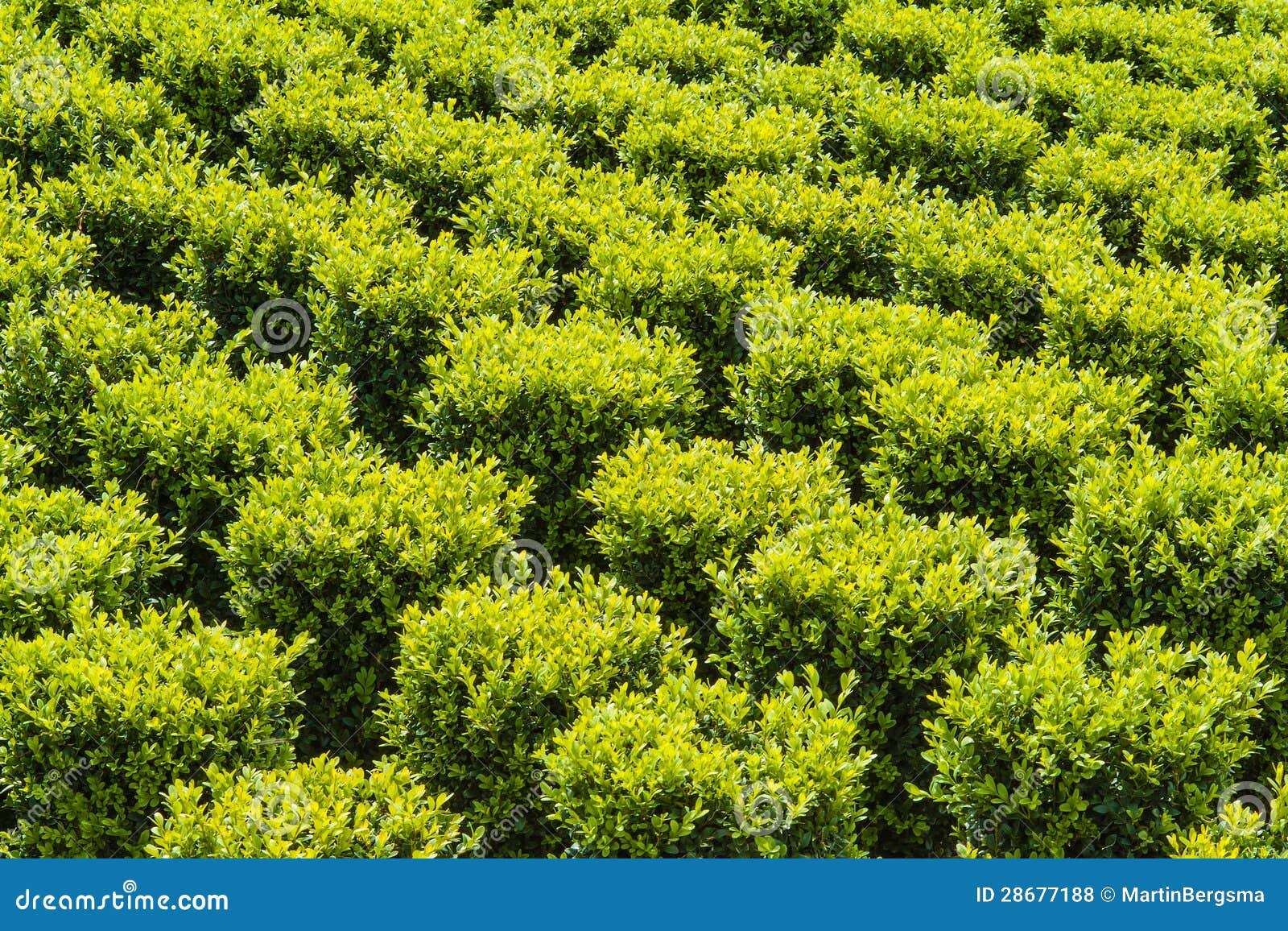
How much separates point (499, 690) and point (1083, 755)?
2.50 meters

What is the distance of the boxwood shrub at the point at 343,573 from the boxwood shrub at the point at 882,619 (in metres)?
1.44

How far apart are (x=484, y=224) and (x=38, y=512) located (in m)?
3.50

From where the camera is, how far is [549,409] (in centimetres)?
671

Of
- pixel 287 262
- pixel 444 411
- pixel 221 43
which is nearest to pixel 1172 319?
pixel 444 411

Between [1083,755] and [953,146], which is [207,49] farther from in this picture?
[1083,755]

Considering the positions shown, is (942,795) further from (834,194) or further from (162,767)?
(834,194)

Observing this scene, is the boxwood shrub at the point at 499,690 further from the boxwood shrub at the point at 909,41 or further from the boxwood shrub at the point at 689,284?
the boxwood shrub at the point at 909,41

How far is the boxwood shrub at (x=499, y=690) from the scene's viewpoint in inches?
207

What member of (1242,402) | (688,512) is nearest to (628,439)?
(688,512)

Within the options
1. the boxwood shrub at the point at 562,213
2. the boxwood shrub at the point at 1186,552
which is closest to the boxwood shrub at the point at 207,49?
the boxwood shrub at the point at 562,213

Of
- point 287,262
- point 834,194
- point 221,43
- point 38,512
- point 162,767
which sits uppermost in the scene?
point 221,43

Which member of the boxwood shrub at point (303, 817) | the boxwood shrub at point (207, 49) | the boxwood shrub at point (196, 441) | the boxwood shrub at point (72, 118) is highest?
the boxwood shrub at point (207, 49)

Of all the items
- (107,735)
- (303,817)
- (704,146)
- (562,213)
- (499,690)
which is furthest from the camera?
(704,146)

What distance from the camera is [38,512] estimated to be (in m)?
6.02
